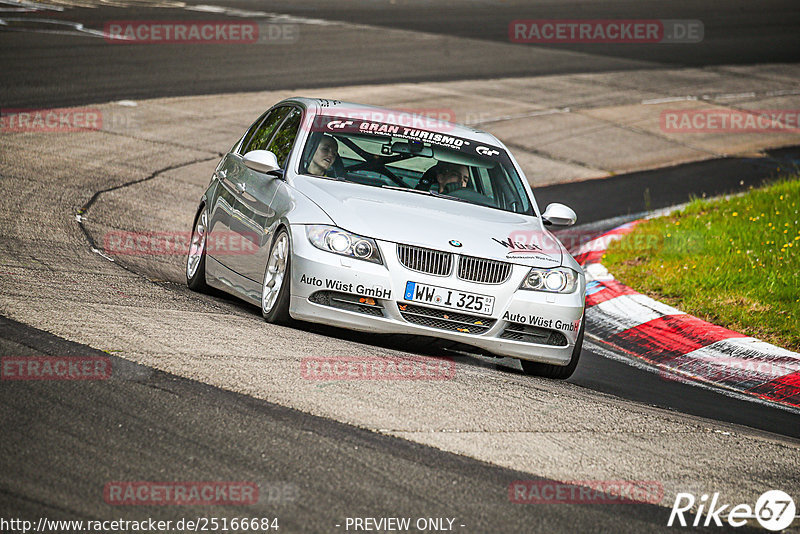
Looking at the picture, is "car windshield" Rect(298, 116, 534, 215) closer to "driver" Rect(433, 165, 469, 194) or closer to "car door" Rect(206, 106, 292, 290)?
"driver" Rect(433, 165, 469, 194)

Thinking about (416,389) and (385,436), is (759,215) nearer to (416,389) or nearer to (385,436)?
(416,389)

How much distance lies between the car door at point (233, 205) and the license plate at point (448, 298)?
1.48 metres

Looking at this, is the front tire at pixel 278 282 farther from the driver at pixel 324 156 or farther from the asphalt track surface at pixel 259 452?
the driver at pixel 324 156

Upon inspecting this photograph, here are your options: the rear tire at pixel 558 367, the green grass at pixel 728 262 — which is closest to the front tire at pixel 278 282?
the rear tire at pixel 558 367

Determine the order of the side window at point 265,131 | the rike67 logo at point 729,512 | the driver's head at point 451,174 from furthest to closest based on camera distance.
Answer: the side window at point 265,131, the driver's head at point 451,174, the rike67 logo at point 729,512

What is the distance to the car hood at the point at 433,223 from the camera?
695 centimetres

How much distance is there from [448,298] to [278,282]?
3.78 ft

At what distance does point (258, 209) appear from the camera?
25.6 ft

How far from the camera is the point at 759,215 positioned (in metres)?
12.4

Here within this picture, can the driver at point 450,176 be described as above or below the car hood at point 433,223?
above

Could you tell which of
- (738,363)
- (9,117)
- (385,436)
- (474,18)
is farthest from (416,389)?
(474,18)

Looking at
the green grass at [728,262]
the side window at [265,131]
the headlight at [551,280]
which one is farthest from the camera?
the green grass at [728,262]

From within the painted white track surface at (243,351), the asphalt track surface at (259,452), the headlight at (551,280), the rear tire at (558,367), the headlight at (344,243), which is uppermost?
the headlight at (344,243)

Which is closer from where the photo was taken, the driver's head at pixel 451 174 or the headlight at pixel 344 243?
the headlight at pixel 344 243
